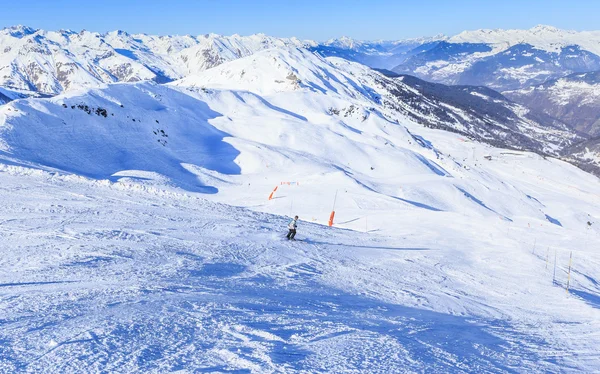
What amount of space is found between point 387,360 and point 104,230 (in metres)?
11.9

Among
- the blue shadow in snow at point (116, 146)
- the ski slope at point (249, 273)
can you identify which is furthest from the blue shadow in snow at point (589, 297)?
the blue shadow in snow at point (116, 146)

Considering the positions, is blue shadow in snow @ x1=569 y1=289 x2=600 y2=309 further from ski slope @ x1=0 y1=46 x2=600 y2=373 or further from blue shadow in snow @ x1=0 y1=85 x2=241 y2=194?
blue shadow in snow @ x1=0 y1=85 x2=241 y2=194

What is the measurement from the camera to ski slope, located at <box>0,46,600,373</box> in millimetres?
8406

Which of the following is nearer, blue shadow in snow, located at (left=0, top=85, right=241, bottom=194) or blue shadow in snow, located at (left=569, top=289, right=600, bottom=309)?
blue shadow in snow, located at (left=569, top=289, right=600, bottom=309)

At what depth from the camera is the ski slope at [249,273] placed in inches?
331

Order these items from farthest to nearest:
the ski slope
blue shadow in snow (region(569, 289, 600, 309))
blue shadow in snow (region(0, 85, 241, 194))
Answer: blue shadow in snow (region(0, 85, 241, 194)), blue shadow in snow (region(569, 289, 600, 309)), the ski slope

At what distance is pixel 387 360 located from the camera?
339 inches

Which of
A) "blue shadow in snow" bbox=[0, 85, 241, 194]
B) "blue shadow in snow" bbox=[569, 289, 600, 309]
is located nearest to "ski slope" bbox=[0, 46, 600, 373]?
"blue shadow in snow" bbox=[569, 289, 600, 309]

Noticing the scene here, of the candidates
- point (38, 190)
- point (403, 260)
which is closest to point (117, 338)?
point (403, 260)

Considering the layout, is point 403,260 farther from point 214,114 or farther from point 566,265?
point 214,114

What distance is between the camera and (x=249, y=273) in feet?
47.1

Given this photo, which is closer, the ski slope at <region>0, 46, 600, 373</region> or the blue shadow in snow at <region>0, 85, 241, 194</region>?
the ski slope at <region>0, 46, 600, 373</region>

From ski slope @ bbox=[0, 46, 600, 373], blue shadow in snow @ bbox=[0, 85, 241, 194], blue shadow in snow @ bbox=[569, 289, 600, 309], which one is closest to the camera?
ski slope @ bbox=[0, 46, 600, 373]

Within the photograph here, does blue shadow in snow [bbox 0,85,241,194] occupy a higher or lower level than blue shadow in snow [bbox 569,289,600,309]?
higher
